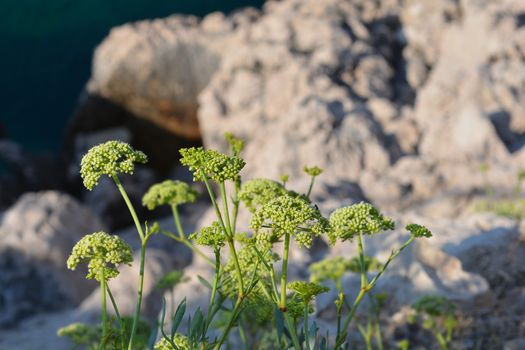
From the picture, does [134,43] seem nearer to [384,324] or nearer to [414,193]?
[414,193]

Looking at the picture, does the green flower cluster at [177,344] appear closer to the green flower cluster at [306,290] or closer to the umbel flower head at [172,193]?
the green flower cluster at [306,290]

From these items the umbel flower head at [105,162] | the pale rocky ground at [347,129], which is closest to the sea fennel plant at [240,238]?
the umbel flower head at [105,162]

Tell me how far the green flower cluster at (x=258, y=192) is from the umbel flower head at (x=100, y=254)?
1.42 feet

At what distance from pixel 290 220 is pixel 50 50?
48.7ft

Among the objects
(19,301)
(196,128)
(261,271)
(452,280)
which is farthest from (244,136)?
(261,271)

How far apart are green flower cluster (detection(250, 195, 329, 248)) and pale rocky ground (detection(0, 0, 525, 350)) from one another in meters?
2.04

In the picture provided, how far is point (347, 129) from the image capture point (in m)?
8.14

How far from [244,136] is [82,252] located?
314 inches

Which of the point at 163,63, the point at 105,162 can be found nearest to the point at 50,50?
the point at 163,63

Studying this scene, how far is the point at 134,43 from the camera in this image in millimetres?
11781

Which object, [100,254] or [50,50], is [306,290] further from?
[50,50]

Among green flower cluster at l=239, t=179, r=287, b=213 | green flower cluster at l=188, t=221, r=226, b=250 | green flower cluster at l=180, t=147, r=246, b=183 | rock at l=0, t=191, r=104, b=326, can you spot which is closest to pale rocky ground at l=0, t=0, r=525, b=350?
rock at l=0, t=191, r=104, b=326

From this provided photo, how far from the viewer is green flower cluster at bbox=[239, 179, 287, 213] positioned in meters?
1.96

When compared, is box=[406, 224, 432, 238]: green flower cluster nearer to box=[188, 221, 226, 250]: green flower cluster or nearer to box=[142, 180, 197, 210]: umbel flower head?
box=[188, 221, 226, 250]: green flower cluster
